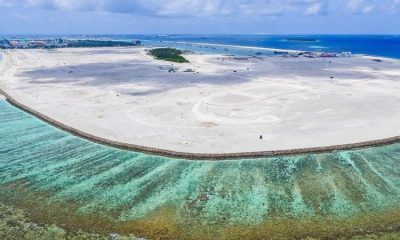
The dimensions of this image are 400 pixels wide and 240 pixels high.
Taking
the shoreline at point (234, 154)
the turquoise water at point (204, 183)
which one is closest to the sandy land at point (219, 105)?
the shoreline at point (234, 154)

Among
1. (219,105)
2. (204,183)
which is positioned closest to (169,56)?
(219,105)

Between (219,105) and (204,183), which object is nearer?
(204,183)

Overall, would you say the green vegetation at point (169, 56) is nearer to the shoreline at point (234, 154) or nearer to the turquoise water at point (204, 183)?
the shoreline at point (234, 154)

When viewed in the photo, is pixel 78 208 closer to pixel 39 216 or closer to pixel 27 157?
pixel 39 216

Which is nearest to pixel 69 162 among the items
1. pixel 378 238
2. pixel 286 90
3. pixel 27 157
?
pixel 27 157

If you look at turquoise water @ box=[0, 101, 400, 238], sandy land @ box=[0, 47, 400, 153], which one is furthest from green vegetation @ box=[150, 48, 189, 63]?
turquoise water @ box=[0, 101, 400, 238]

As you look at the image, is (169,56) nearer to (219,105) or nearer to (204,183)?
(219,105)

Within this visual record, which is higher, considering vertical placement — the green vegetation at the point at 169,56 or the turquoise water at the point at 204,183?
the turquoise water at the point at 204,183
